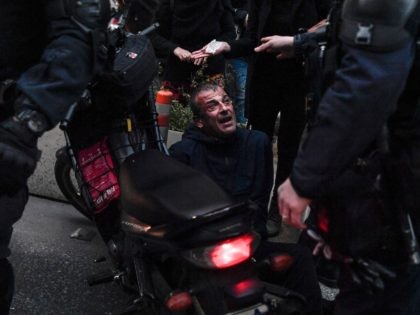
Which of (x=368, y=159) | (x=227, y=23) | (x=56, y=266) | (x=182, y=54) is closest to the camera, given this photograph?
(x=368, y=159)

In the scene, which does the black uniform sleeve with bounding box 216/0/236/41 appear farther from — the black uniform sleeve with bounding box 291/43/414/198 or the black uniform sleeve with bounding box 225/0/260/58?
the black uniform sleeve with bounding box 291/43/414/198

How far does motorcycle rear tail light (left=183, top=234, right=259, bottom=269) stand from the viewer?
175 cm

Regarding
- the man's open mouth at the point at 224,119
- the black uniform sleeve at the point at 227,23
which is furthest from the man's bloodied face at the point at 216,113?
the black uniform sleeve at the point at 227,23

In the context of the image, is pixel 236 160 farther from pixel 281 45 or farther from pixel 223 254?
pixel 223 254

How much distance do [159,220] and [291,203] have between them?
450 millimetres

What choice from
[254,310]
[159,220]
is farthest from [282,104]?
[254,310]

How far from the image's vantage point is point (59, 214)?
4008 mm

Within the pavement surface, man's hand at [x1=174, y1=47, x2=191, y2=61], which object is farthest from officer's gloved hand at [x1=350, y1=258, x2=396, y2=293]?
man's hand at [x1=174, y1=47, x2=191, y2=61]

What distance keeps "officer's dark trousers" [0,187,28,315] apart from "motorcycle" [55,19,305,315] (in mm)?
364

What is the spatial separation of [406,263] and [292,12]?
1873 millimetres

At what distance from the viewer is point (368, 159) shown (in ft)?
5.55

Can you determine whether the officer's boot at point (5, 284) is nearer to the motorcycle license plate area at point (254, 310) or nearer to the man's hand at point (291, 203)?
the motorcycle license plate area at point (254, 310)

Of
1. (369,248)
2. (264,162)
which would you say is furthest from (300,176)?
(264,162)

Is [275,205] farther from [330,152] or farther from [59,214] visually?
[330,152]
